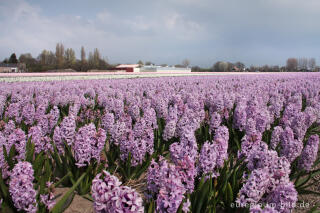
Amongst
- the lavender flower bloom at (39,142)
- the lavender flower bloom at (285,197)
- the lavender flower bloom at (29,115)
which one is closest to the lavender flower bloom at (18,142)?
the lavender flower bloom at (39,142)

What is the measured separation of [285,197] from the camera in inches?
82.4

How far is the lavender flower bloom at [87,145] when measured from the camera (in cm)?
333

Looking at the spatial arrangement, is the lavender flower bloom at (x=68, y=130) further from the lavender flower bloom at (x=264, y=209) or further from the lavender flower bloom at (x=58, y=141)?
the lavender flower bloom at (x=264, y=209)

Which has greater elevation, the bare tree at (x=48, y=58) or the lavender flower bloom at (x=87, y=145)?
the bare tree at (x=48, y=58)

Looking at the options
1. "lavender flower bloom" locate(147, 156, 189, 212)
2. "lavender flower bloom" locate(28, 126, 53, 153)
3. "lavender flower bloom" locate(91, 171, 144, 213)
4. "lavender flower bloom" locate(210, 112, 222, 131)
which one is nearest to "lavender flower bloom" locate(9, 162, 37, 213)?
"lavender flower bloom" locate(91, 171, 144, 213)

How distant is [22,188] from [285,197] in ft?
8.27

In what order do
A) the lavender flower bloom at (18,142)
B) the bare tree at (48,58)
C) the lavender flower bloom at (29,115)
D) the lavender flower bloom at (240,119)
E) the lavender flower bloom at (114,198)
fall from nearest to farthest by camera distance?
the lavender flower bloom at (114,198) < the lavender flower bloom at (18,142) < the lavender flower bloom at (240,119) < the lavender flower bloom at (29,115) < the bare tree at (48,58)

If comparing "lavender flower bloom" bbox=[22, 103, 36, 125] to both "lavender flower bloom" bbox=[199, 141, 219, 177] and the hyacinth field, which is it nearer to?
the hyacinth field

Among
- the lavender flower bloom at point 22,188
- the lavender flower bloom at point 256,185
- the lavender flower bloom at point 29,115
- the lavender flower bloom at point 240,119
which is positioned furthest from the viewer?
the lavender flower bloom at point 29,115

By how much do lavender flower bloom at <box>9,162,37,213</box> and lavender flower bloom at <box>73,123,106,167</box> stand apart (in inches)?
35.7

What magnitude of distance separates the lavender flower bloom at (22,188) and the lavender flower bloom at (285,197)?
2385 mm

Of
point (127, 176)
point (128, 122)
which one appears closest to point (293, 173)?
point (127, 176)

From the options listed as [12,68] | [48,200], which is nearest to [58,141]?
[48,200]

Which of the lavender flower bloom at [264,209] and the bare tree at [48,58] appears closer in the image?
the lavender flower bloom at [264,209]
